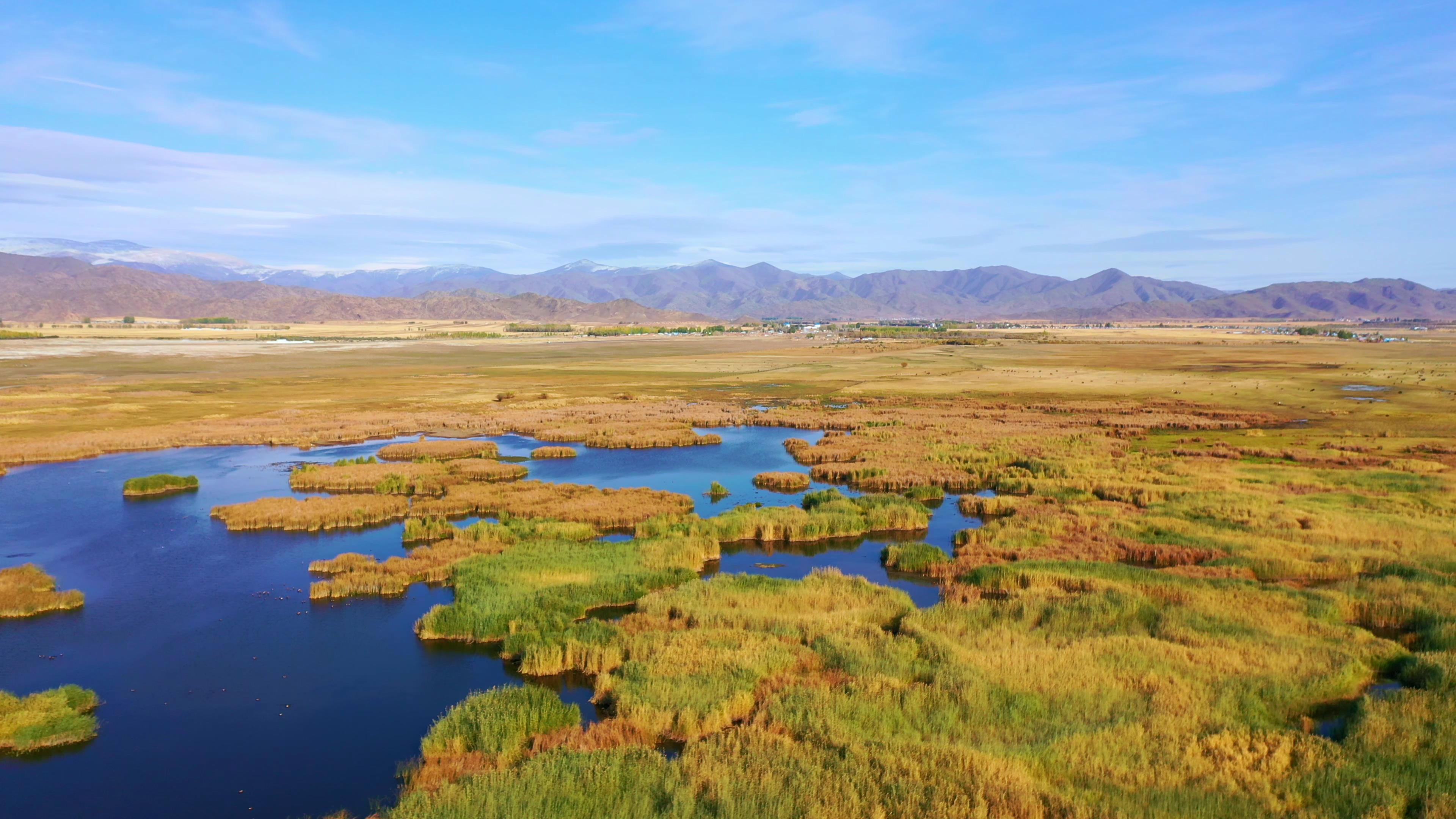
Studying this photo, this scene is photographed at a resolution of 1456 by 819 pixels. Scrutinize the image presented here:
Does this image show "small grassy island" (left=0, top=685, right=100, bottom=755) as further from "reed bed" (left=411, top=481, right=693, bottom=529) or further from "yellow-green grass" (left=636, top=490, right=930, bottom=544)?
"yellow-green grass" (left=636, top=490, right=930, bottom=544)

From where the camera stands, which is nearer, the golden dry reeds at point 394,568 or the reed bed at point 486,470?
the golden dry reeds at point 394,568

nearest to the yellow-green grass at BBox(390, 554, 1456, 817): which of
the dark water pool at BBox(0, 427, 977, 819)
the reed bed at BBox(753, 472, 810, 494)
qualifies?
the dark water pool at BBox(0, 427, 977, 819)

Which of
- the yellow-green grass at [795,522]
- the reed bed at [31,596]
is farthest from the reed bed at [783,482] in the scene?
the reed bed at [31,596]

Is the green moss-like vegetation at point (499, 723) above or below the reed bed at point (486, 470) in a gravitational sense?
below

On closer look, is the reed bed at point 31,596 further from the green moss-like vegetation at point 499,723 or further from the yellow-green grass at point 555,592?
the green moss-like vegetation at point 499,723

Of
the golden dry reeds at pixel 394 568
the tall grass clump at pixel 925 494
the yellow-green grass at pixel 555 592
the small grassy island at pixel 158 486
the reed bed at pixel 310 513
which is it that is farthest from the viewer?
the tall grass clump at pixel 925 494

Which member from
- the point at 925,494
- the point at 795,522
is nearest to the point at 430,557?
the point at 795,522

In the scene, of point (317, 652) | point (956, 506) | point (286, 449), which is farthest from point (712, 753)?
point (286, 449)

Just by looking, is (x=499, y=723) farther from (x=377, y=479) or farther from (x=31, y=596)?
(x=377, y=479)
